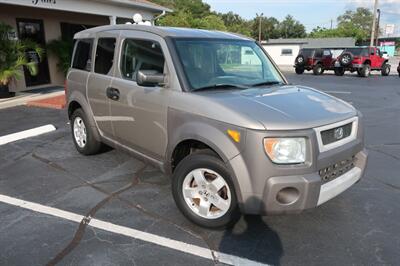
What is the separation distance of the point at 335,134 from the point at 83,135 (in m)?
3.78

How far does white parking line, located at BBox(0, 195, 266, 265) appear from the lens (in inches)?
120

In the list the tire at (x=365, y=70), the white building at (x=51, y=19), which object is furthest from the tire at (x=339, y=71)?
the white building at (x=51, y=19)

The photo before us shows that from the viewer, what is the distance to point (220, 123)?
3.14 meters

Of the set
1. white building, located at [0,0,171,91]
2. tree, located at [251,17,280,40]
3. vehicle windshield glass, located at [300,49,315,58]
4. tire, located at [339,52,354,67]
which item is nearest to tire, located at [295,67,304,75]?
vehicle windshield glass, located at [300,49,315,58]

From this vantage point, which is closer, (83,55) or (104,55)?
(104,55)

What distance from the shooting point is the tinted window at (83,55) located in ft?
16.8

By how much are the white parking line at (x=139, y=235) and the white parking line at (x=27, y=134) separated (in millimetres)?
2877

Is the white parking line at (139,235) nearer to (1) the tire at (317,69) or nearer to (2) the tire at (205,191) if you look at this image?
(2) the tire at (205,191)

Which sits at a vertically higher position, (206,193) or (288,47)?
(288,47)

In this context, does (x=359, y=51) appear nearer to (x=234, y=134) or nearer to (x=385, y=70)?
(x=385, y=70)

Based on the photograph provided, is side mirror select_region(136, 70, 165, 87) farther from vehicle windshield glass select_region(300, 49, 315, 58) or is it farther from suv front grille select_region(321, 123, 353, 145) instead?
vehicle windshield glass select_region(300, 49, 315, 58)

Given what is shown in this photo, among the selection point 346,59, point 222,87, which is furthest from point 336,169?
point 346,59

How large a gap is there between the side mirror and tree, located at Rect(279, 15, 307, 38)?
3976 inches

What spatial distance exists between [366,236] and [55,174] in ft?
12.8
